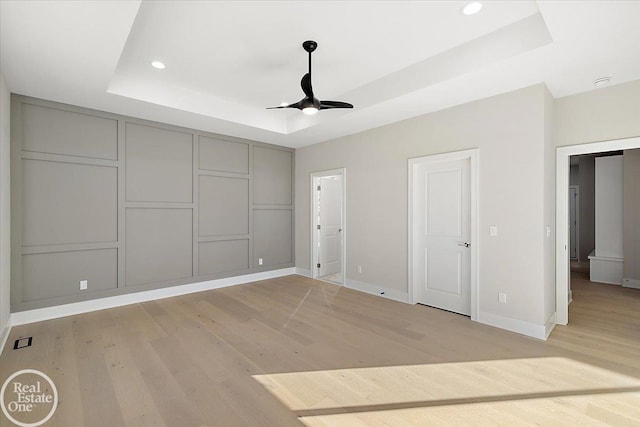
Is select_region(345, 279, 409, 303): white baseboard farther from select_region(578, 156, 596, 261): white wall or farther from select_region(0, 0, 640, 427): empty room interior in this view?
select_region(578, 156, 596, 261): white wall

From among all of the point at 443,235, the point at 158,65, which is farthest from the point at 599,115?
the point at 158,65

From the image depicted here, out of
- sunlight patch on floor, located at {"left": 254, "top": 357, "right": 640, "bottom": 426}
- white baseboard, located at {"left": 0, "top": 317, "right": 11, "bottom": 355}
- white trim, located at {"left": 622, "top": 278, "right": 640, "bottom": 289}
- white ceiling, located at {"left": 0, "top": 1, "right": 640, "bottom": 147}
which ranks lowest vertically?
sunlight patch on floor, located at {"left": 254, "top": 357, "right": 640, "bottom": 426}

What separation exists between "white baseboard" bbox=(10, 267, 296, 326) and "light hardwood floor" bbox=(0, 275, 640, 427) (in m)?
0.15

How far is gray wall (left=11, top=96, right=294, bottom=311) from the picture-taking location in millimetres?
3541

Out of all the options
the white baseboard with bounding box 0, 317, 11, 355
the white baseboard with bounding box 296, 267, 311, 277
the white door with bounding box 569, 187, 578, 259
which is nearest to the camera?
the white baseboard with bounding box 0, 317, 11, 355

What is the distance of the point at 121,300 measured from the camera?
4145 mm

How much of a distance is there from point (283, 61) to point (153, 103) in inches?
73.0

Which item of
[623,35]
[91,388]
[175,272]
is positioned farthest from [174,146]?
[623,35]

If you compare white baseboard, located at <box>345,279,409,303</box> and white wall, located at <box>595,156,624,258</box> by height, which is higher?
white wall, located at <box>595,156,624,258</box>

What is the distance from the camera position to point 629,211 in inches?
198

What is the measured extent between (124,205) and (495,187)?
5022 mm

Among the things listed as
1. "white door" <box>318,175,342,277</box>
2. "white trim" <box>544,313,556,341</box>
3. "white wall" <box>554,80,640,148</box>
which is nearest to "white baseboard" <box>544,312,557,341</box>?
"white trim" <box>544,313,556,341</box>

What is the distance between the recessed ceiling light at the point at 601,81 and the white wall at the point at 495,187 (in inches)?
17.3

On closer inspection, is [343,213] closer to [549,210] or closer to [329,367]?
[549,210]
